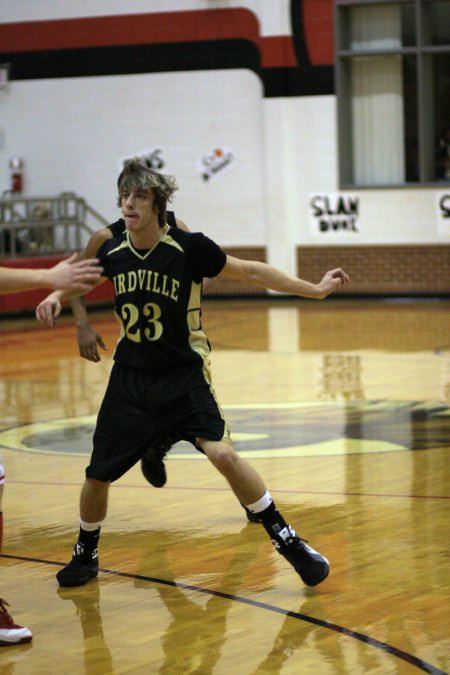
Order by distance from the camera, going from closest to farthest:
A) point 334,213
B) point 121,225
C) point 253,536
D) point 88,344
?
point 88,344
point 253,536
point 121,225
point 334,213

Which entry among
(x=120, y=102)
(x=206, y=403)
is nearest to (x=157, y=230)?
(x=206, y=403)

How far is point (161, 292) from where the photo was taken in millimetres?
5621

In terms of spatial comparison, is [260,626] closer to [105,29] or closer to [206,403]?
[206,403]

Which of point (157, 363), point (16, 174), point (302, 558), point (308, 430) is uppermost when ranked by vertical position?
point (16, 174)

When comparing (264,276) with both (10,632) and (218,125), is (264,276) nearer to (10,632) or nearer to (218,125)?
(10,632)

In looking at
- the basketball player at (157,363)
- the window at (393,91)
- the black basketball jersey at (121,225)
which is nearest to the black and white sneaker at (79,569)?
the basketball player at (157,363)

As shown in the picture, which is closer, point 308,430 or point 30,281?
point 30,281

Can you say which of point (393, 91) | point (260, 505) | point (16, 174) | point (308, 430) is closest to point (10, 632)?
point (260, 505)

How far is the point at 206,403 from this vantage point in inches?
223

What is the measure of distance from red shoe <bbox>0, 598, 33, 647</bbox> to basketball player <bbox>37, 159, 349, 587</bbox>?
78cm

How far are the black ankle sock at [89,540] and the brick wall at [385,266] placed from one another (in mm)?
14925

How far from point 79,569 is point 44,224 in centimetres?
1533

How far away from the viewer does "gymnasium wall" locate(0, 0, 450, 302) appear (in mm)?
20578

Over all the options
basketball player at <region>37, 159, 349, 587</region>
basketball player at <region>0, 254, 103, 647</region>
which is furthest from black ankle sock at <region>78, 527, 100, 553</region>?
basketball player at <region>0, 254, 103, 647</region>
